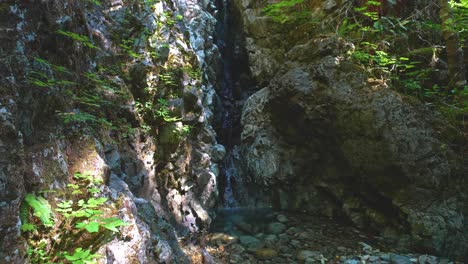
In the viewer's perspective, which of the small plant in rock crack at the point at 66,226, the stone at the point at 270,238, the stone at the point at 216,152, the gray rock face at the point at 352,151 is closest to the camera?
the small plant in rock crack at the point at 66,226

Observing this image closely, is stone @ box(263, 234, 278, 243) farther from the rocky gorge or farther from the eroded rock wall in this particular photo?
the eroded rock wall

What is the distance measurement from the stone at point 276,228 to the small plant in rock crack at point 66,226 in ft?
18.5

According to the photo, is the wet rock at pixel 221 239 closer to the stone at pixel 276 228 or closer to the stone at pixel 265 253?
the stone at pixel 265 253

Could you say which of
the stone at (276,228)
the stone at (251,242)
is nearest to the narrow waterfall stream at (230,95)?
the stone at (276,228)

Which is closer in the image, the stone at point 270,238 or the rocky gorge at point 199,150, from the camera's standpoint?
the rocky gorge at point 199,150

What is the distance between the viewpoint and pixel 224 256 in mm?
6426

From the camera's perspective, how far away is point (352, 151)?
7816 millimetres

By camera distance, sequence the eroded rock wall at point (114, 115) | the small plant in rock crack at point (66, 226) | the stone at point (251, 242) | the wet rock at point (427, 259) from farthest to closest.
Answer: the stone at point (251, 242) → the wet rock at point (427, 259) → the eroded rock wall at point (114, 115) → the small plant in rock crack at point (66, 226)

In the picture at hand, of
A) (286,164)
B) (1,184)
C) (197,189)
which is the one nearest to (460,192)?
(286,164)

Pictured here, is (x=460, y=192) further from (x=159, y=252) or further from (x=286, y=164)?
(x=159, y=252)

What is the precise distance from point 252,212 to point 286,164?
6.78 feet

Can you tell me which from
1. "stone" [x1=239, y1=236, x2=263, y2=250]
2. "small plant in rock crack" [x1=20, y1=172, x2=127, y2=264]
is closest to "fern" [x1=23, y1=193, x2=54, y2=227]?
"small plant in rock crack" [x1=20, y1=172, x2=127, y2=264]

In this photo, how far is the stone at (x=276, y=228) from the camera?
25.3 ft

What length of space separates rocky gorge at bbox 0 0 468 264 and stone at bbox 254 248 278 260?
27 millimetres
